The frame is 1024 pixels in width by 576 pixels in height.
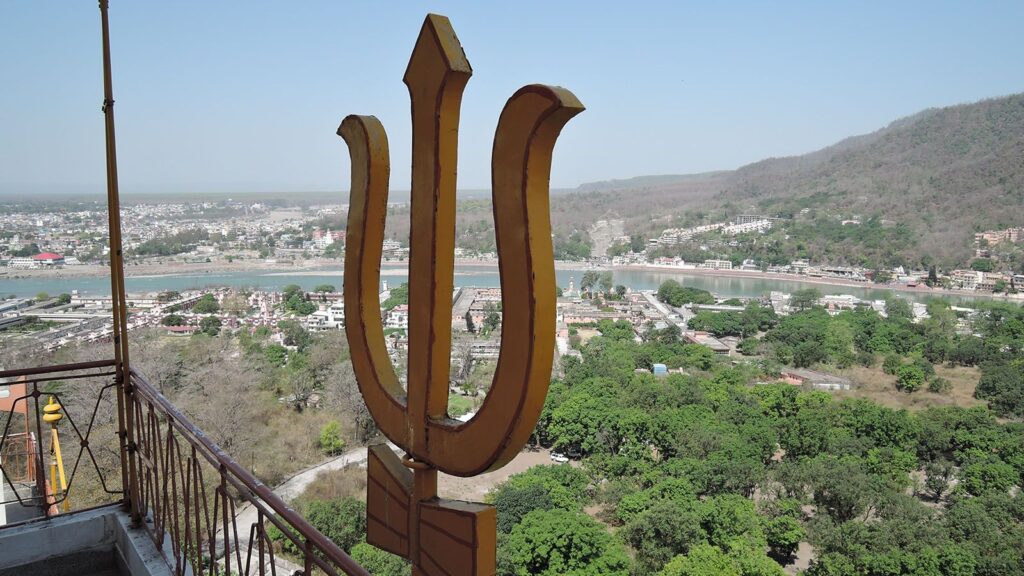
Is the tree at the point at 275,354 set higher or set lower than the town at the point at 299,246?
lower

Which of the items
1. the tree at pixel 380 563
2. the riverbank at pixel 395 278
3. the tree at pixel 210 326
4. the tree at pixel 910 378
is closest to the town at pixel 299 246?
the riverbank at pixel 395 278

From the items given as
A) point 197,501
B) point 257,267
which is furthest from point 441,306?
point 257,267

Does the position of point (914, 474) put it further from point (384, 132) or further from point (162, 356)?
point (162, 356)

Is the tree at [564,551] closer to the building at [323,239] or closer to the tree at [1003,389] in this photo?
the tree at [1003,389]

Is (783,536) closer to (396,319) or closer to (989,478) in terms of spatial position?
(989,478)

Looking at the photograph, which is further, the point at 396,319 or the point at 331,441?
the point at 396,319

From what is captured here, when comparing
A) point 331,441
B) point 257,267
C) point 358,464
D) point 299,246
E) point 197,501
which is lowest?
point 358,464

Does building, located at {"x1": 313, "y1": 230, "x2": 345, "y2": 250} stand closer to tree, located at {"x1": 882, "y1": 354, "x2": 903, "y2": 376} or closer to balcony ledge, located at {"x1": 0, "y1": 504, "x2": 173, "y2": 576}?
tree, located at {"x1": 882, "y1": 354, "x2": 903, "y2": 376}
